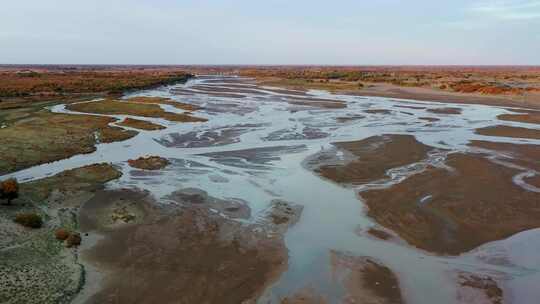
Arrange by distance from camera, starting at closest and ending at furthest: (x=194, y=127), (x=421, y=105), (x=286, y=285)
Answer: (x=286, y=285) < (x=194, y=127) < (x=421, y=105)

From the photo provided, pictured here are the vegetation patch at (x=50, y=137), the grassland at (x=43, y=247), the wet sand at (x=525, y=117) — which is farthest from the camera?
the wet sand at (x=525, y=117)

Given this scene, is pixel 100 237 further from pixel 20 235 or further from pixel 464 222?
pixel 464 222

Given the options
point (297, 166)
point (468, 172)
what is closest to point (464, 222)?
point (468, 172)

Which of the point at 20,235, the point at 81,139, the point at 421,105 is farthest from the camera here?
the point at 421,105

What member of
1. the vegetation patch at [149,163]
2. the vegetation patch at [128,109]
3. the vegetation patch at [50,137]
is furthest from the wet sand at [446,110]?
the vegetation patch at [149,163]

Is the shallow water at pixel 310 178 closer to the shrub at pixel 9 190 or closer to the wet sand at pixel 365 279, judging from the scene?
the wet sand at pixel 365 279

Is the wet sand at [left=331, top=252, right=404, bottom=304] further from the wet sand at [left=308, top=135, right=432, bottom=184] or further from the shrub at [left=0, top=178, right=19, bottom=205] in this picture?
the shrub at [left=0, top=178, right=19, bottom=205]

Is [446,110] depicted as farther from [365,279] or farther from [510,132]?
[365,279]
